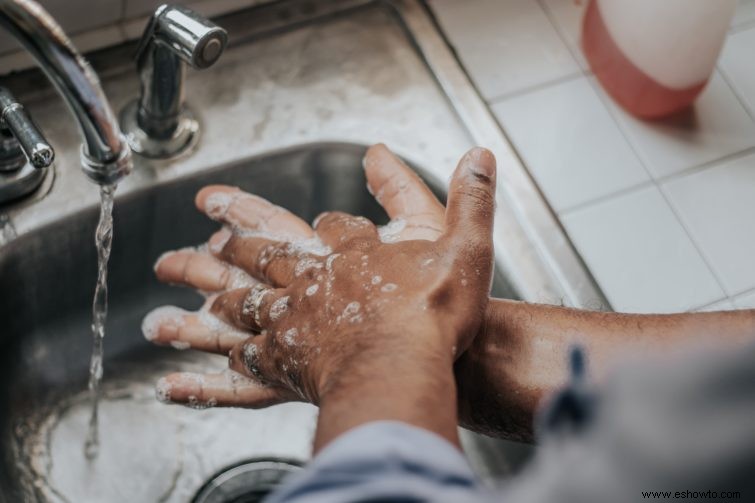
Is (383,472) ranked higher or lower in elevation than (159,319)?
higher

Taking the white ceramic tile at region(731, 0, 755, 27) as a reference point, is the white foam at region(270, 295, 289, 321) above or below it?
above

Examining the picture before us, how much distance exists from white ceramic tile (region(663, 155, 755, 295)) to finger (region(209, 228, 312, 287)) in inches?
16.5

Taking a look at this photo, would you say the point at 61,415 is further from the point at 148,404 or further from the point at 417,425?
the point at 417,425

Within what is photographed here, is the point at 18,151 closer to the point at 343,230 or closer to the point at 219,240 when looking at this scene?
the point at 219,240

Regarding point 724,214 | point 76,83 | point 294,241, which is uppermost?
point 76,83

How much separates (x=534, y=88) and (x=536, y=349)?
0.37 meters

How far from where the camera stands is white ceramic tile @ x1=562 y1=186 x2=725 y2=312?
89cm

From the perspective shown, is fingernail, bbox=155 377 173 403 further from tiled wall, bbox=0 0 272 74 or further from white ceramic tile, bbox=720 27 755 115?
white ceramic tile, bbox=720 27 755 115

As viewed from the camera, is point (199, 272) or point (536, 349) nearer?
point (536, 349)

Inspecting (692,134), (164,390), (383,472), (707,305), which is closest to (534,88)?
(692,134)

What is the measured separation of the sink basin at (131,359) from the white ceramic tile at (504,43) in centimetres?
18

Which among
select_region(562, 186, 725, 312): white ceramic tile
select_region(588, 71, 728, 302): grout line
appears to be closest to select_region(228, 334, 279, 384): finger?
select_region(562, 186, 725, 312): white ceramic tile

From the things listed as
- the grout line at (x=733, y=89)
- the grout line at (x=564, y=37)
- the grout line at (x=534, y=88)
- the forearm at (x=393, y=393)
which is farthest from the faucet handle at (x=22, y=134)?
the grout line at (x=733, y=89)

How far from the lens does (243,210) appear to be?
867 mm
